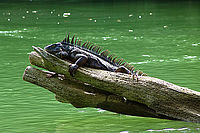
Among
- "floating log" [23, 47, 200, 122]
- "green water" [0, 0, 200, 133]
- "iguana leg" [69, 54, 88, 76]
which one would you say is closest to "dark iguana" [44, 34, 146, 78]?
"iguana leg" [69, 54, 88, 76]

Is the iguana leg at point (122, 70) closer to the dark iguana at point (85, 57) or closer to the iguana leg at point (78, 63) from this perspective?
the dark iguana at point (85, 57)

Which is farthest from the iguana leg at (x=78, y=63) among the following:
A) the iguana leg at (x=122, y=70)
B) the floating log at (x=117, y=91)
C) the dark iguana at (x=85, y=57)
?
the iguana leg at (x=122, y=70)

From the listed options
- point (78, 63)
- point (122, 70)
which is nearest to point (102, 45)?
point (122, 70)

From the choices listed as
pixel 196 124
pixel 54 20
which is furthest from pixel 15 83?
pixel 54 20

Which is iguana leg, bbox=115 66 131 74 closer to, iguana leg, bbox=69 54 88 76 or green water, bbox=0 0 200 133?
iguana leg, bbox=69 54 88 76

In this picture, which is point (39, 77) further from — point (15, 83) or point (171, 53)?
point (171, 53)

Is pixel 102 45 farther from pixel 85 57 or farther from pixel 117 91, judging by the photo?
pixel 117 91
